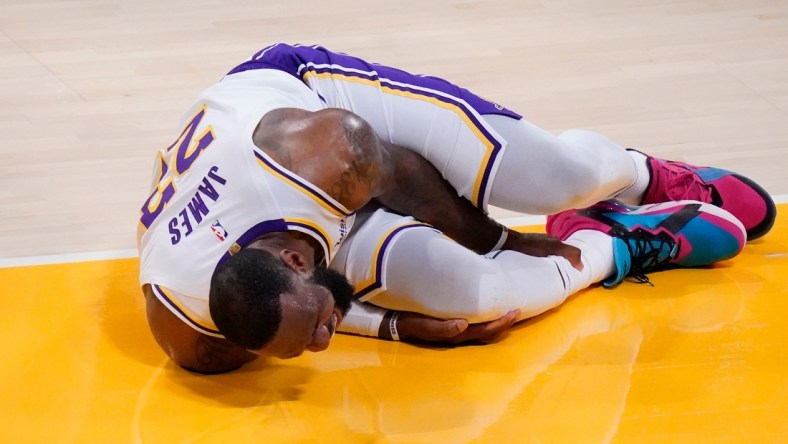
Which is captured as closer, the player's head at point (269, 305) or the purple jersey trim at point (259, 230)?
the player's head at point (269, 305)

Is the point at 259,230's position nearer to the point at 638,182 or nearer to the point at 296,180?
the point at 296,180

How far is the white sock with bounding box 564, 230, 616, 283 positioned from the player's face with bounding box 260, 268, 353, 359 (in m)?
0.76

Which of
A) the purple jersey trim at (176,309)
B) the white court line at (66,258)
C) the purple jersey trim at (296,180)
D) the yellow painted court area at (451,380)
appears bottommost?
the white court line at (66,258)

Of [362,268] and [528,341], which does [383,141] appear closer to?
[362,268]

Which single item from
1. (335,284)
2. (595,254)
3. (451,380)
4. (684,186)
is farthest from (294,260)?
(684,186)

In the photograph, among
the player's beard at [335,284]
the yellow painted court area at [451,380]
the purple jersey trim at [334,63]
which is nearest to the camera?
the player's beard at [335,284]

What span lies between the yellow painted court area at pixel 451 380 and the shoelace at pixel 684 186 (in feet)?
0.77

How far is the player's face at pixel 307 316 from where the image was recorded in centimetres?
193

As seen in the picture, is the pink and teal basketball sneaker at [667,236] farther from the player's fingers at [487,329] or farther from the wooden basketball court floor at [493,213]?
the player's fingers at [487,329]

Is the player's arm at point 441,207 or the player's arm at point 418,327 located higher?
the player's arm at point 441,207

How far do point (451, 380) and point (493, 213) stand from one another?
885 mm

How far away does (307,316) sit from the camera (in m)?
1.95

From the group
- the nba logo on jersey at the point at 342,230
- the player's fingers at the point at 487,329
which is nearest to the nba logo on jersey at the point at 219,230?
the nba logo on jersey at the point at 342,230

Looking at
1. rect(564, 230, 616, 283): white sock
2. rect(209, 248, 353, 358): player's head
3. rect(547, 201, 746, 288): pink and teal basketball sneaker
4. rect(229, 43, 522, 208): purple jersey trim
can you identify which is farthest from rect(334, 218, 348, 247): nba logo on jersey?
rect(547, 201, 746, 288): pink and teal basketball sneaker
